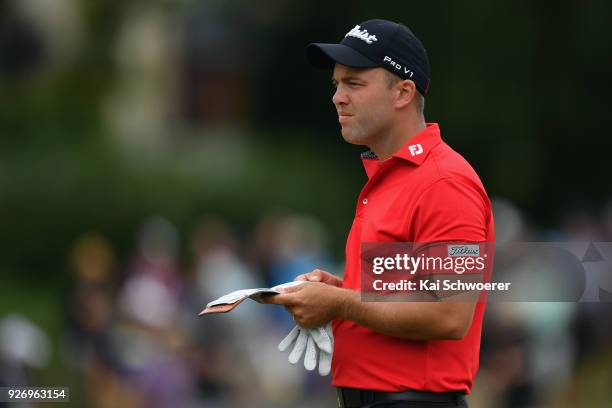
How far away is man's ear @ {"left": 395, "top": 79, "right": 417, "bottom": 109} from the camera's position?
16.2 feet

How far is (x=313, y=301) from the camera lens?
4715 millimetres

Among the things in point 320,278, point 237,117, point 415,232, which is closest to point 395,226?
point 415,232

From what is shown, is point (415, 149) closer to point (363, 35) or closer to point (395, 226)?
point (395, 226)

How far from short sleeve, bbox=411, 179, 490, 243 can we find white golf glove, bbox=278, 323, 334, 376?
52 centimetres

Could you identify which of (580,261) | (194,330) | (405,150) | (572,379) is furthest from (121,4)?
(405,150)

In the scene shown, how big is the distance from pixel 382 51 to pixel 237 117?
18.6 meters

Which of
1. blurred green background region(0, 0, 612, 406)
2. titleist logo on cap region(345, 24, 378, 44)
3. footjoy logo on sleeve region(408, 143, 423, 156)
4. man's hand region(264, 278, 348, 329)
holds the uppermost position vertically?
blurred green background region(0, 0, 612, 406)

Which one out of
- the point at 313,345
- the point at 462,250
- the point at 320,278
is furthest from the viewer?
the point at 320,278

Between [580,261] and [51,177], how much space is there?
12.2m

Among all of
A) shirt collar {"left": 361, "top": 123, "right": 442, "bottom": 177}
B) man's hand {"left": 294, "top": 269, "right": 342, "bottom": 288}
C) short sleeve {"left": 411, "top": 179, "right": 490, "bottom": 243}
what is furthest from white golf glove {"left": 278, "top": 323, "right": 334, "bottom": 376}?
shirt collar {"left": 361, "top": 123, "right": 442, "bottom": 177}

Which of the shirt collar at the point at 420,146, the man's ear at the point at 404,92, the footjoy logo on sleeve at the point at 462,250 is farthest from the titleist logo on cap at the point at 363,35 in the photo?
the footjoy logo on sleeve at the point at 462,250

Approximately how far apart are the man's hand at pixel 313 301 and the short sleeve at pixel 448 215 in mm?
367

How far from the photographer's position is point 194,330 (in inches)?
482

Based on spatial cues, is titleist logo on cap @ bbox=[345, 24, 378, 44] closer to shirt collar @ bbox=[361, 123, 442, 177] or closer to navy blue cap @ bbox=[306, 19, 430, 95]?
navy blue cap @ bbox=[306, 19, 430, 95]
